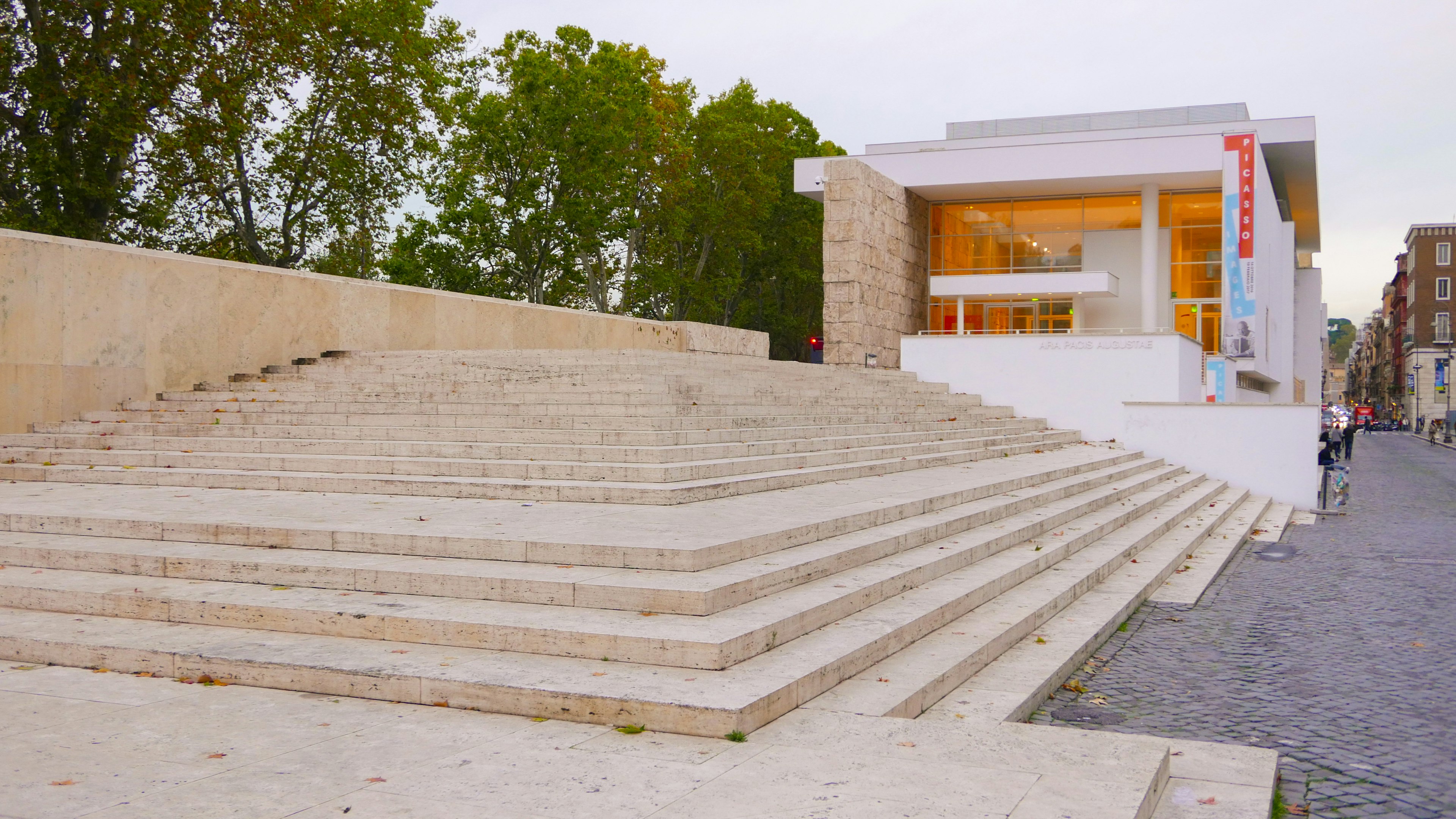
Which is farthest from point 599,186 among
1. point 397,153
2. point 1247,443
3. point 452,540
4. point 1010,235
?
point 452,540

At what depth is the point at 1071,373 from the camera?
A: 23.0 meters

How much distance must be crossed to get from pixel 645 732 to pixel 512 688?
2.11 ft

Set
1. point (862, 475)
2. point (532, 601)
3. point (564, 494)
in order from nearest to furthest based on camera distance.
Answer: point (532, 601) → point (564, 494) → point (862, 475)

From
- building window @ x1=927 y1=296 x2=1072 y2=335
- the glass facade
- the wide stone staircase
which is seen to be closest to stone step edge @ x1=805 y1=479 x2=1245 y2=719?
the wide stone staircase

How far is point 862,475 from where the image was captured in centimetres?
1179

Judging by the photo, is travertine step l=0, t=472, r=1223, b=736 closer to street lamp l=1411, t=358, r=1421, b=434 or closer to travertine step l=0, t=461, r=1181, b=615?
travertine step l=0, t=461, r=1181, b=615

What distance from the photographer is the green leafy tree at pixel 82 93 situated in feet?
73.8

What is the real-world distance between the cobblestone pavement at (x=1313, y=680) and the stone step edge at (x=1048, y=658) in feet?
0.40

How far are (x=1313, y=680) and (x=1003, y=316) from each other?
33.1m

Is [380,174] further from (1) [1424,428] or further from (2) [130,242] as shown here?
(1) [1424,428]

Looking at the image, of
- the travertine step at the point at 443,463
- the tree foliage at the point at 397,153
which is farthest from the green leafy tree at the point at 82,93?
the travertine step at the point at 443,463

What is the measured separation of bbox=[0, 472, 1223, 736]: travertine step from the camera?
15.3 ft

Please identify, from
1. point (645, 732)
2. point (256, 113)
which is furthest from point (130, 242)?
point (645, 732)

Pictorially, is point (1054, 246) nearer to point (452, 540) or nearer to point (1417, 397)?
point (452, 540)
